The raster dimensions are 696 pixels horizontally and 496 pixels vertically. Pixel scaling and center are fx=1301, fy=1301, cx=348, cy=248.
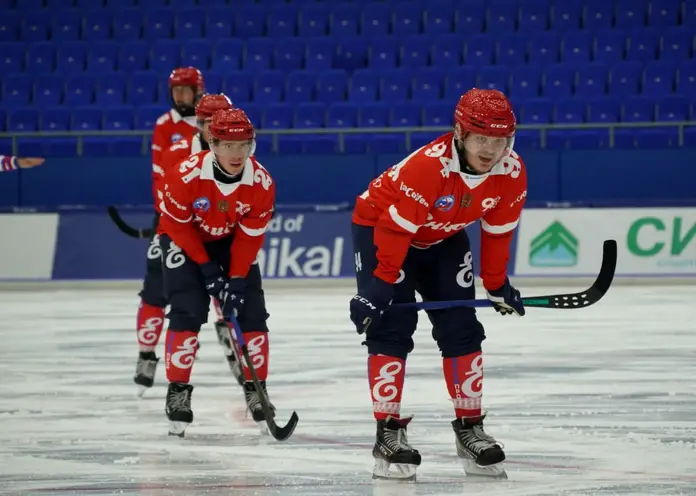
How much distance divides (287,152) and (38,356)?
25.3 ft

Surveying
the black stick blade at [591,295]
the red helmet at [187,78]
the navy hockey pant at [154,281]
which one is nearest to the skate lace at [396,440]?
the black stick blade at [591,295]

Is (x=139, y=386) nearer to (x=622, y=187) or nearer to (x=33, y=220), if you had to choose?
(x=33, y=220)

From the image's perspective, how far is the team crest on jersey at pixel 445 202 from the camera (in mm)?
4586

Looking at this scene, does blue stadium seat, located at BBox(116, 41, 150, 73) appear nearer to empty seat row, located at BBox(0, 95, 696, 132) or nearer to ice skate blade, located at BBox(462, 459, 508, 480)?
empty seat row, located at BBox(0, 95, 696, 132)

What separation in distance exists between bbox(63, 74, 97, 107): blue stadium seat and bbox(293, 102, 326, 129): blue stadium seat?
315cm

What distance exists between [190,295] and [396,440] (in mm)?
1540

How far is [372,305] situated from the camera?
4586mm

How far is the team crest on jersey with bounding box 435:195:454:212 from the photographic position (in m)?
4.59

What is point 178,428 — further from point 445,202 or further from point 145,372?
point 445,202

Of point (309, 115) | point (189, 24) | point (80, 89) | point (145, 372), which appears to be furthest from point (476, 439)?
point (189, 24)

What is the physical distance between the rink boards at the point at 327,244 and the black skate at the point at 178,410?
8139 millimetres

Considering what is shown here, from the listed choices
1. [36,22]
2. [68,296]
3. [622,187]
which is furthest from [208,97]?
[36,22]

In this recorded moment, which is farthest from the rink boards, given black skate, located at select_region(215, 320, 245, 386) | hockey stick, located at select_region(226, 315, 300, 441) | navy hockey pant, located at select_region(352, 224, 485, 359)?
navy hockey pant, located at select_region(352, 224, 485, 359)

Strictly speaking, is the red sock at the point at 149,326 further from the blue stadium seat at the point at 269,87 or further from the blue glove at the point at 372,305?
the blue stadium seat at the point at 269,87
